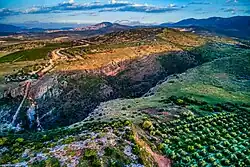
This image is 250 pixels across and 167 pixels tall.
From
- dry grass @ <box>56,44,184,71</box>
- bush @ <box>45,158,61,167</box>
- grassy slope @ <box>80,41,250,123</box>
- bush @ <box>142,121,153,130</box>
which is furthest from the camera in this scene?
dry grass @ <box>56,44,184,71</box>

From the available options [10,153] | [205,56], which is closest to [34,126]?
[10,153]

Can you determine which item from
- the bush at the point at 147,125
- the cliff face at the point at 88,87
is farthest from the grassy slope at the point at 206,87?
the cliff face at the point at 88,87

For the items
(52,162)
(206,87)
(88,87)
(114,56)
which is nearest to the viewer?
(52,162)

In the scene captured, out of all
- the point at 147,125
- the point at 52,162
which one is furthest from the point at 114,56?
the point at 52,162

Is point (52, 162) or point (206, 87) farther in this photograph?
point (206, 87)

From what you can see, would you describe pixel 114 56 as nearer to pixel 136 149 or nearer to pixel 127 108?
pixel 127 108

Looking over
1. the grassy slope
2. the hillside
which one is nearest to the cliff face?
the hillside

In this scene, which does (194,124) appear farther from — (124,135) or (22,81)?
(22,81)

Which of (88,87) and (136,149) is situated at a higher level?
(136,149)

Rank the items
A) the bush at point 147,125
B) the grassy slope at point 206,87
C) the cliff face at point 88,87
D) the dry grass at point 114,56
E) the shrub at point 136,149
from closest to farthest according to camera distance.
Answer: the shrub at point 136,149 < the bush at point 147,125 < the grassy slope at point 206,87 < the cliff face at point 88,87 < the dry grass at point 114,56

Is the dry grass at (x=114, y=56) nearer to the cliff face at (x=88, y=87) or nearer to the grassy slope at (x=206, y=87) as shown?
the cliff face at (x=88, y=87)

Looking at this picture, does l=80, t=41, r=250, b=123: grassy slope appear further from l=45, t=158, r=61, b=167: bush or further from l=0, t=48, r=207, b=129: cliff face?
l=0, t=48, r=207, b=129: cliff face

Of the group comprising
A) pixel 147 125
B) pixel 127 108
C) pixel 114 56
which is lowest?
pixel 114 56
